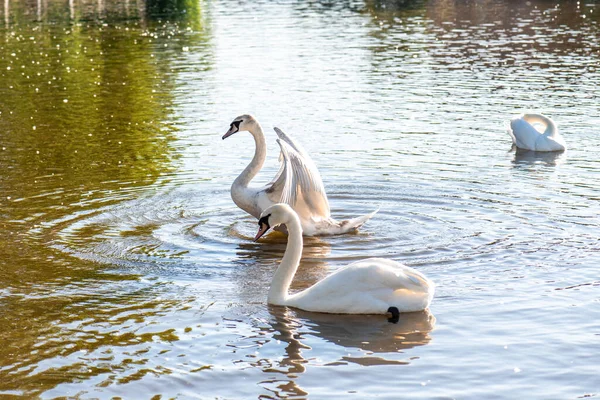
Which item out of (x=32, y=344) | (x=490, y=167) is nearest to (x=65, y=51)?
(x=490, y=167)

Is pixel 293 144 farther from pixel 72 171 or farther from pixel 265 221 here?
pixel 72 171

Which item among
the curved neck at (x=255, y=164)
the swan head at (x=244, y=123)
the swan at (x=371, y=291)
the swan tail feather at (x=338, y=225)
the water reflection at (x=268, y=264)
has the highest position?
the swan head at (x=244, y=123)

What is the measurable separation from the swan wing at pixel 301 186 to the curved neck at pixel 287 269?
2017mm

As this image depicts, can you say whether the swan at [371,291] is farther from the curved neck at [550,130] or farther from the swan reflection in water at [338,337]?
the curved neck at [550,130]

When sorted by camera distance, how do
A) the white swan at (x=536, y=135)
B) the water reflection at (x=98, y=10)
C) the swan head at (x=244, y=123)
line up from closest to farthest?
1. the swan head at (x=244, y=123)
2. the white swan at (x=536, y=135)
3. the water reflection at (x=98, y=10)

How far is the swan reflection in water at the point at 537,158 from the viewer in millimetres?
17002

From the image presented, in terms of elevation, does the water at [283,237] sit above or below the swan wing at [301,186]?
below

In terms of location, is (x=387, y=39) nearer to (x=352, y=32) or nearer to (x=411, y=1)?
(x=352, y=32)

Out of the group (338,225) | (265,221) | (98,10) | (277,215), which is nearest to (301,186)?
(338,225)

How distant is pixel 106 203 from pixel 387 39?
79.2 ft

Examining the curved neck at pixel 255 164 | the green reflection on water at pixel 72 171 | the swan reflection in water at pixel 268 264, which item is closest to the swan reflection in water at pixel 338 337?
the swan reflection in water at pixel 268 264

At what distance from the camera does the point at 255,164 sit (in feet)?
44.8

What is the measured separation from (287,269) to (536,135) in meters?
9.50

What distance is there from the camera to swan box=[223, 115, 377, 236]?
12164 millimetres
